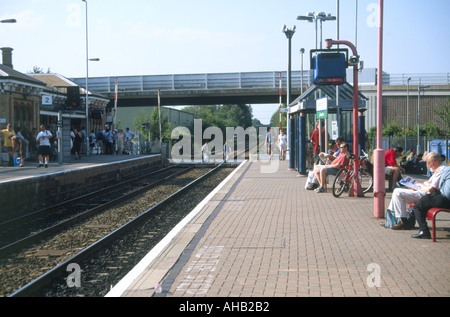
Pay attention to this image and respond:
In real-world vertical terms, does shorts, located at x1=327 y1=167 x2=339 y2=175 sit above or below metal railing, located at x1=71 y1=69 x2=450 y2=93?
below

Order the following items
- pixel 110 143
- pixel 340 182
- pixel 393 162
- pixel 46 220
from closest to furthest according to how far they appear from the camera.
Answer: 1. pixel 46 220
2. pixel 340 182
3. pixel 393 162
4. pixel 110 143

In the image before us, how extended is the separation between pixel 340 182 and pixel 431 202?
526 cm

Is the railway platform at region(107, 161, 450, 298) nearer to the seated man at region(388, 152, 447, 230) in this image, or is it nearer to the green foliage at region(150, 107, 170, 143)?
the seated man at region(388, 152, 447, 230)

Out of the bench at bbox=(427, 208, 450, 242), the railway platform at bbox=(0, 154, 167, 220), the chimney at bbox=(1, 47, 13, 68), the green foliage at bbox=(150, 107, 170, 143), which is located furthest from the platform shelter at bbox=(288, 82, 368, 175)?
the green foliage at bbox=(150, 107, 170, 143)

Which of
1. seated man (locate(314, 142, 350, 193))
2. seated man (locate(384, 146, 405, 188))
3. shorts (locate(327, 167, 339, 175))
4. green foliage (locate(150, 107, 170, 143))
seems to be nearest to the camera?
seated man (locate(314, 142, 350, 193))

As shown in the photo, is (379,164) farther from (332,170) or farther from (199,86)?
(199,86)

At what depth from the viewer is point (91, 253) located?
8312 mm

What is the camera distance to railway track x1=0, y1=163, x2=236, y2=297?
6.46 m

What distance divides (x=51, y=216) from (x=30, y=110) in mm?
17669

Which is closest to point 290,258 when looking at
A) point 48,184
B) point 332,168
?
point 332,168

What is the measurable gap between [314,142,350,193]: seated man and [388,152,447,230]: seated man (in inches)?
186

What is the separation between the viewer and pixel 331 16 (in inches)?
1134

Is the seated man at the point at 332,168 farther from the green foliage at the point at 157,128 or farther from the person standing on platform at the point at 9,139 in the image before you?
the green foliage at the point at 157,128

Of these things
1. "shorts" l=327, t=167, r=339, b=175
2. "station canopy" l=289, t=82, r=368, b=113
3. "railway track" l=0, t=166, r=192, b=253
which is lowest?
"railway track" l=0, t=166, r=192, b=253
